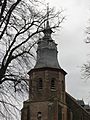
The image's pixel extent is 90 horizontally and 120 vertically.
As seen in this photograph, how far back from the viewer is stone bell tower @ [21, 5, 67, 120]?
1565 inches

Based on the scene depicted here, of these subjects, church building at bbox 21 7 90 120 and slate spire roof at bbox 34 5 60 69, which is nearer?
church building at bbox 21 7 90 120

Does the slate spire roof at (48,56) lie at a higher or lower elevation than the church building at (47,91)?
higher

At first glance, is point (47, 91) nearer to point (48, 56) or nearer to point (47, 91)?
point (47, 91)

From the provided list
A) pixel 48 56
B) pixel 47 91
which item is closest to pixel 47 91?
pixel 47 91

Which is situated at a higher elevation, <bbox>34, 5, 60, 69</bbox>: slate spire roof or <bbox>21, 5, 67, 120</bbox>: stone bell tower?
<bbox>34, 5, 60, 69</bbox>: slate spire roof

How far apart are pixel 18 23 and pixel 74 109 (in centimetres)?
3128

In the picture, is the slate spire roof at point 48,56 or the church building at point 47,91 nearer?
Result: the church building at point 47,91

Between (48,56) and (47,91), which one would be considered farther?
(48,56)

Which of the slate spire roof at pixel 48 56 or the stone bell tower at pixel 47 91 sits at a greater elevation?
the slate spire roof at pixel 48 56

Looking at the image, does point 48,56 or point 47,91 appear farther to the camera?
point 48,56

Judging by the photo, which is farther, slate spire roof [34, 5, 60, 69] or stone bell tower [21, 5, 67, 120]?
slate spire roof [34, 5, 60, 69]

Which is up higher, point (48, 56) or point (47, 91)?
point (48, 56)

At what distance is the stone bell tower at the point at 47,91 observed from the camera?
39750 mm

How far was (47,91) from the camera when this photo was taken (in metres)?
40.0
